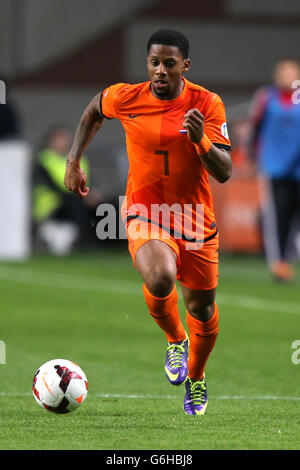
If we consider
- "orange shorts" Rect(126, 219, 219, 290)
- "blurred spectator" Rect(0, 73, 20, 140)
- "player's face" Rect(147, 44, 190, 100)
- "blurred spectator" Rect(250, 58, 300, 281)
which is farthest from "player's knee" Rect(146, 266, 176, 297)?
"blurred spectator" Rect(0, 73, 20, 140)

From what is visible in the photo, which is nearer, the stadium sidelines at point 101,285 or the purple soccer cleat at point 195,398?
the purple soccer cleat at point 195,398

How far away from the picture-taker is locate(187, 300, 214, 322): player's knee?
6.21 m

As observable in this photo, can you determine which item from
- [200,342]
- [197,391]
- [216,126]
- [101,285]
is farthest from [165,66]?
[101,285]

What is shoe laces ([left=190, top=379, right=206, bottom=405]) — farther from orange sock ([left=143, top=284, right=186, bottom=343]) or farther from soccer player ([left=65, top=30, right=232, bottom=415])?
orange sock ([left=143, top=284, right=186, bottom=343])

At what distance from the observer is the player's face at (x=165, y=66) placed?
604cm

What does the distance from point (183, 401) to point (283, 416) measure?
755 millimetres

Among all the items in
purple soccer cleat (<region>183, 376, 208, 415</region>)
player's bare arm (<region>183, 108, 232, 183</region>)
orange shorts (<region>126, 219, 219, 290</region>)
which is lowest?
purple soccer cleat (<region>183, 376, 208, 415</region>)

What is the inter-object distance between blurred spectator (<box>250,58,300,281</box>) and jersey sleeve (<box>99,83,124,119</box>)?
6891mm

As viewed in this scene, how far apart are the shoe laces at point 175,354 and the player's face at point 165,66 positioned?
1387 millimetres

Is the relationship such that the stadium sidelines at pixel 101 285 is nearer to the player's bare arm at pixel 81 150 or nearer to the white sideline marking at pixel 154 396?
the white sideline marking at pixel 154 396

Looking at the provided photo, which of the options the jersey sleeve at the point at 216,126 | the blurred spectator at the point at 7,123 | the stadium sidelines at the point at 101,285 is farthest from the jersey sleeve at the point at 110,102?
the blurred spectator at the point at 7,123

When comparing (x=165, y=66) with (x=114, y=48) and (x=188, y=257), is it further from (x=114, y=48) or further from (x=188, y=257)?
(x=114, y=48)

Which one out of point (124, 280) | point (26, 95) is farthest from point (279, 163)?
point (26, 95)

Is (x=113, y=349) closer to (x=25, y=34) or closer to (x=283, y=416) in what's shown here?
(x=283, y=416)
